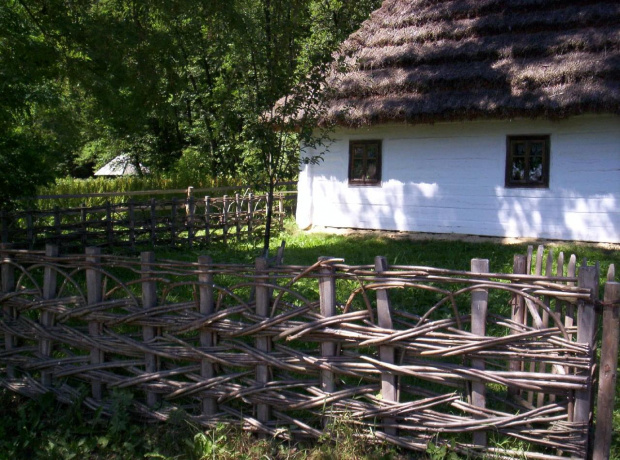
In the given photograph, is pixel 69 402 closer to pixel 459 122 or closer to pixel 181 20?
pixel 181 20

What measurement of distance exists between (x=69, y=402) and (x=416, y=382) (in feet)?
8.34

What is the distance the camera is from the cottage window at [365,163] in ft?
43.6

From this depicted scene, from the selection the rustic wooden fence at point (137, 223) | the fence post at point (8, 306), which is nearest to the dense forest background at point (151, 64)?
the rustic wooden fence at point (137, 223)

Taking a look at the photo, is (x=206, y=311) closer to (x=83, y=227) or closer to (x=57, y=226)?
(x=57, y=226)

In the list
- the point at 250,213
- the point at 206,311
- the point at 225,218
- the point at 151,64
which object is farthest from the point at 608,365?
the point at 250,213

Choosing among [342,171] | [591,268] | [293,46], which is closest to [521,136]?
[342,171]

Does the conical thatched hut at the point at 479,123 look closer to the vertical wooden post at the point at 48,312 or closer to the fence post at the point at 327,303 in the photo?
the vertical wooden post at the point at 48,312

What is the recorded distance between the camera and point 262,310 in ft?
13.0

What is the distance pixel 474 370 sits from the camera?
11.4 ft

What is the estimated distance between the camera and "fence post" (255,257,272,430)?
12.9 feet

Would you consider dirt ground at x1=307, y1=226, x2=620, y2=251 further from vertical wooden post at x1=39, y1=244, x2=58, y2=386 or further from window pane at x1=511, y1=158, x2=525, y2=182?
vertical wooden post at x1=39, y1=244, x2=58, y2=386

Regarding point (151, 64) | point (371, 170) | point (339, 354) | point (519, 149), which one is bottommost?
point (339, 354)

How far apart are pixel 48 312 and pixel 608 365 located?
12.1ft

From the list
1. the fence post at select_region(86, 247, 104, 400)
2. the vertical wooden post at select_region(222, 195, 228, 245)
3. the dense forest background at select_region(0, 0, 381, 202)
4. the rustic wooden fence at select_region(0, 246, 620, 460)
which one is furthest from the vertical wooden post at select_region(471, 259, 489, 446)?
the vertical wooden post at select_region(222, 195, 228, 245)
